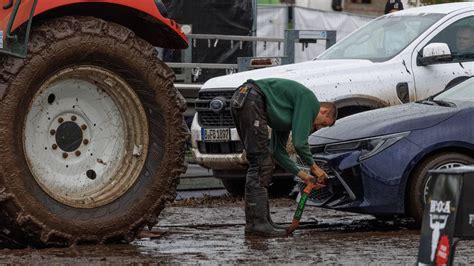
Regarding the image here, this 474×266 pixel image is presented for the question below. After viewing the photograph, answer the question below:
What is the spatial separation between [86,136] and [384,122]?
2.95 m

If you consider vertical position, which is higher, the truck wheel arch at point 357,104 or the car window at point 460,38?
the car window at point 460,38

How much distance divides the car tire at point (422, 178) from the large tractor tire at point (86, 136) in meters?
2.33

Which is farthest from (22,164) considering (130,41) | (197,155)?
(197,155)

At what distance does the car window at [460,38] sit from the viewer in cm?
1378

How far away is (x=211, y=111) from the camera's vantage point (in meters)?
14.1

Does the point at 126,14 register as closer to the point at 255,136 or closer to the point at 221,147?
the point at 255,136

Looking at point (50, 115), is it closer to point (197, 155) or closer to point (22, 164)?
point (22, 164)

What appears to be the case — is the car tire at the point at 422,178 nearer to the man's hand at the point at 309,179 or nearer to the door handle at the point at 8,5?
the man's hand at the point at 309,179

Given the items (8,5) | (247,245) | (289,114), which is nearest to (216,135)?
(289,114)

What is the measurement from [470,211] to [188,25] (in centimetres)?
1366

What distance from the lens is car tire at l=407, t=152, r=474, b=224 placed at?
436 inches

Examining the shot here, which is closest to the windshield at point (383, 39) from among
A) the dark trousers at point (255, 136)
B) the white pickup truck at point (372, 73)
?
the white pickup truck at point (372, 73)

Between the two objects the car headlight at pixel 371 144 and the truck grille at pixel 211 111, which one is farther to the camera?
the truck grille at pixel 211 111

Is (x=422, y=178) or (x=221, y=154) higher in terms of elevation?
(x=422, y=178)
